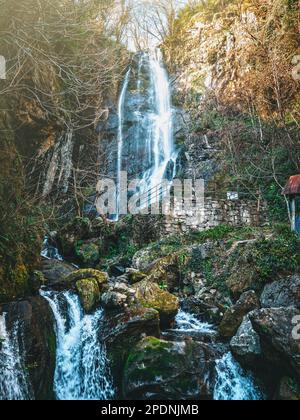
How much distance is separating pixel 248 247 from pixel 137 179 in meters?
9.28

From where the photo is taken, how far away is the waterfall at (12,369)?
4.79 metres

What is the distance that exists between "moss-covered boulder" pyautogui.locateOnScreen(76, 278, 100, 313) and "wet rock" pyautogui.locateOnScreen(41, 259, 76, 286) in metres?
0.72

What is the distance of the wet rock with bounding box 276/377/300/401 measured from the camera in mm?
5040

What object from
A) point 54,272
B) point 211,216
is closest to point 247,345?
point 54,272

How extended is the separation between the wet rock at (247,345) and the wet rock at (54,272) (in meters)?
3.97

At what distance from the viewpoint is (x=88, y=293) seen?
6961 millimetres

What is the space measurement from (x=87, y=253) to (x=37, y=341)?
630 centimetres

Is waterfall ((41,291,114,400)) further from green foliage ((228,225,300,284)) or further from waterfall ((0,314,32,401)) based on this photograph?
green foliage ((228,225,300,284))

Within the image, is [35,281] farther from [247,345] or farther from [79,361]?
[247,345]

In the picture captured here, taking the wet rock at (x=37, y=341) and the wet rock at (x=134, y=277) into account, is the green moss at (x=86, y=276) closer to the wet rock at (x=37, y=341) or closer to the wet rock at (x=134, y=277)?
the wet rock at (x=134, y=277)

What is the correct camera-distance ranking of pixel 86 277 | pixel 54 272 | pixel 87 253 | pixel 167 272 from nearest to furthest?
1. pixel 86 277
2. pixel 54 272
3. pixel 167 272
4. pixel 87 253

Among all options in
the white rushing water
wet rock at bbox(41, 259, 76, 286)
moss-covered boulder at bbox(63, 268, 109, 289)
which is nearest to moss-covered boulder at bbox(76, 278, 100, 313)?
moss-covered boulder at bbox(63, 268, 109, 289)

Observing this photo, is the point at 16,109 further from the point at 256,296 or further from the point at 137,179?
the point at 137,179

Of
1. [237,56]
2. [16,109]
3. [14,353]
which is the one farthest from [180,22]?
[14,353]
